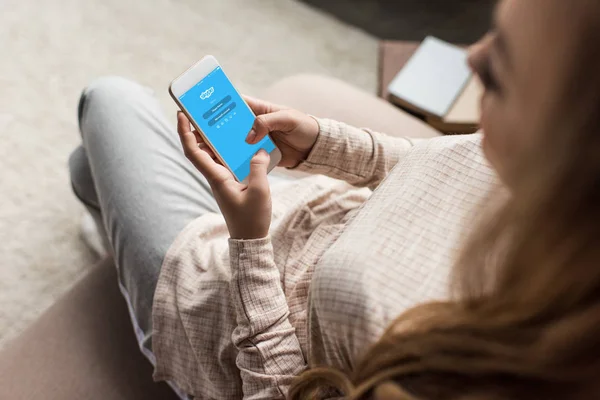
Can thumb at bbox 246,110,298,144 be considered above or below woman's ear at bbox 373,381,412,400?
above

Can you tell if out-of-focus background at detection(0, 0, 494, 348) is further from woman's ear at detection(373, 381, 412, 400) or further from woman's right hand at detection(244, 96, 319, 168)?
woman's ear at detection(373, 381, 412, 400)

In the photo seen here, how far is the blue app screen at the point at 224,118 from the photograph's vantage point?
74cm

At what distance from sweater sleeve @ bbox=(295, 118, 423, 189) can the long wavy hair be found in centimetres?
35

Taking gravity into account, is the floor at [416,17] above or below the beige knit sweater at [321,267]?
above

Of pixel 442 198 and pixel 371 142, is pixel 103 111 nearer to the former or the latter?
pixel 371 142

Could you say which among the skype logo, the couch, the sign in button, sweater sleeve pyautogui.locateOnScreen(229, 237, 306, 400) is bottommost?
the couch

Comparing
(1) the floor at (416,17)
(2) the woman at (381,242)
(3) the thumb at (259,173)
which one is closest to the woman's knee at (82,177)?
(2) the woman at (381,242)

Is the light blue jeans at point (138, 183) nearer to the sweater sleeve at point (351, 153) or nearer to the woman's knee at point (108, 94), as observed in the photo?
the woman's knee at point (108, 94)

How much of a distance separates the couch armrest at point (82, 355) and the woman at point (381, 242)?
0.06 meters

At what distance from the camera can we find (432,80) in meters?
1.31

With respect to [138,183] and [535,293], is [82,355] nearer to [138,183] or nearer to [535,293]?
[138,183]

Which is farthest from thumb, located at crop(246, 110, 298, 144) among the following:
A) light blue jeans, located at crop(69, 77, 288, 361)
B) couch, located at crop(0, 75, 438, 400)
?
couch, located at crop(0, 75, 438, 400)

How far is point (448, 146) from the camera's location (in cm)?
67

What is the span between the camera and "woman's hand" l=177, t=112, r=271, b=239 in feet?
2.21
